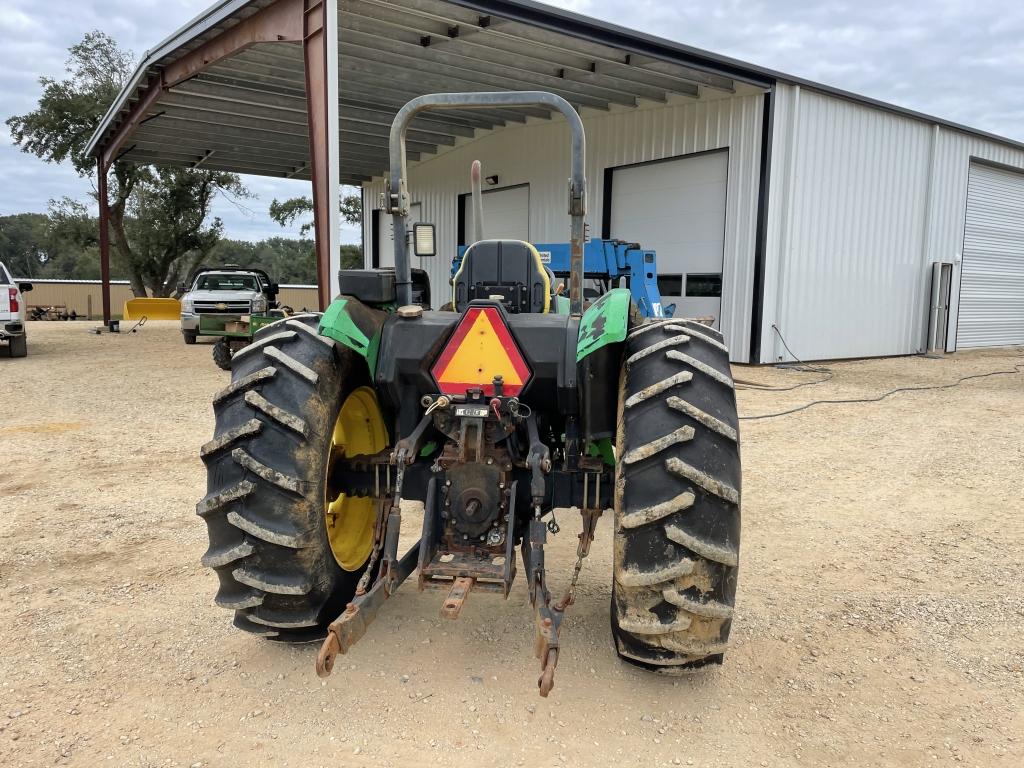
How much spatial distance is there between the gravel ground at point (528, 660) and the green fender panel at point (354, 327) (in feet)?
4.14

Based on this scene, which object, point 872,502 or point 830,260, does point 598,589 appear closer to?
point 872,502

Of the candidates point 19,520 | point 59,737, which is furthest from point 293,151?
point 59,737

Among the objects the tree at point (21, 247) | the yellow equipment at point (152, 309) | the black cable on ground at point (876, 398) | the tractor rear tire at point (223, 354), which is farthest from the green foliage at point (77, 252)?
the black cable on ground at point (876, 398)

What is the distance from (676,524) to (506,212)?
17404 mm

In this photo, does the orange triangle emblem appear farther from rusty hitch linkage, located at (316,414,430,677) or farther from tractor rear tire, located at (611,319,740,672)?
tractor rear tire, located at (611,319,740,672)

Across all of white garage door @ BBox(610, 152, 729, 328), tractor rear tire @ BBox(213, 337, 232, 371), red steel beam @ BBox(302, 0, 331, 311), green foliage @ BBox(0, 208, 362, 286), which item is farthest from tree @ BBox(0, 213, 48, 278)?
red steel beam @ BBox(302, 0, 331, 311)

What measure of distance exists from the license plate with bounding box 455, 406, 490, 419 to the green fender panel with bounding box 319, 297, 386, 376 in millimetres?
450

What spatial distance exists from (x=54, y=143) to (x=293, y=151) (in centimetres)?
1365

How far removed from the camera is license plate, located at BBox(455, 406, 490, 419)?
2.88 meters

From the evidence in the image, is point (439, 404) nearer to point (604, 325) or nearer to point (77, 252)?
point (604, 325)

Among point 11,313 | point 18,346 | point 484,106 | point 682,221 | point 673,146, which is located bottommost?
point 18,346

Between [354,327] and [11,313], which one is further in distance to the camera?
[11,313]

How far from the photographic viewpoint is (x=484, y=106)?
323 cm

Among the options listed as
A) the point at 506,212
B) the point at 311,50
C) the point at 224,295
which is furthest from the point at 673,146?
the point at 224,295
